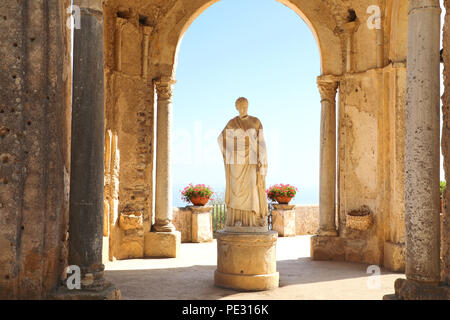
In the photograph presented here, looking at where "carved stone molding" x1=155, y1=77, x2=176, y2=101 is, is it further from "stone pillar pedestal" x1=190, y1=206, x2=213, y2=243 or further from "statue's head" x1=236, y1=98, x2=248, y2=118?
"stone pillar pedestal" x1=190, y1=206, x2=213, y2=243

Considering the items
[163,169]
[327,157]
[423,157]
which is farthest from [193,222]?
[423,157]

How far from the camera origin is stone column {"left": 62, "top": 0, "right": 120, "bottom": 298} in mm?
4789

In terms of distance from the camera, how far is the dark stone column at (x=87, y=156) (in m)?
4.79

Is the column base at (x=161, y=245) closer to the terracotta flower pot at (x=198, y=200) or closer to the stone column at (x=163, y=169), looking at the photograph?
the stone column at (x=163, y=169)

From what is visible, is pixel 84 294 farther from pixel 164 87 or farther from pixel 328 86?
pixel 328 86

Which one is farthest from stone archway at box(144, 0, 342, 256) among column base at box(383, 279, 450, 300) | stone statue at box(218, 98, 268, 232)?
column base at box(383, 279, 450, 300)

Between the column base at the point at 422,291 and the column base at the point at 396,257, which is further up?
the column base at the point at 422,291

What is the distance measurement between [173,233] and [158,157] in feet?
5.56

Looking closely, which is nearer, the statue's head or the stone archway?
the statue's head

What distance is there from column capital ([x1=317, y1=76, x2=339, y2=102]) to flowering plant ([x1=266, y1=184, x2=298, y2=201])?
11.8 ft

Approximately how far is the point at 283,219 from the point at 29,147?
901cm

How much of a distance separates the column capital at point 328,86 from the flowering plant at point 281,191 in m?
3.61

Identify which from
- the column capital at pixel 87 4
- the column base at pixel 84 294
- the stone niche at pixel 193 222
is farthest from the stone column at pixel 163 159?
the column base at pixel 84 294

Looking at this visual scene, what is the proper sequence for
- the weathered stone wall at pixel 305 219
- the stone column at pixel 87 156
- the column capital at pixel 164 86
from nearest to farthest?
the stone column at pixel 87 156
the column capital at pixel 164 86
the weathered stone wall at pixel 305 219
